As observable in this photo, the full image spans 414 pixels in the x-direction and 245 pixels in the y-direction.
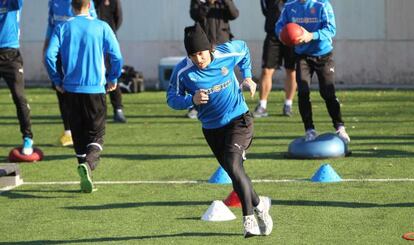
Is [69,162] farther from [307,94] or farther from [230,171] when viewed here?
[230,171]

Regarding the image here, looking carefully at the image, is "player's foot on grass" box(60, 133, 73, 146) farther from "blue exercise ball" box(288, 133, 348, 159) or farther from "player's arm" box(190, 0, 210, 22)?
"blue exercise ball" box(288, 133, 348, 159)

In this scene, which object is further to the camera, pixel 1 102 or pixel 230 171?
pixel 1 102

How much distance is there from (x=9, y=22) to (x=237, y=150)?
5.46 metres

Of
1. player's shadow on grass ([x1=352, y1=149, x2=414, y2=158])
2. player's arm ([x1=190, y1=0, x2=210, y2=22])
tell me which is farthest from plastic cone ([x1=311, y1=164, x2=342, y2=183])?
player's arm ([x1=190, y1=0, x2=210, y2=22])

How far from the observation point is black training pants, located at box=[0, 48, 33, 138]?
45.1 feet

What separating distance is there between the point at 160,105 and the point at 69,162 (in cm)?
635

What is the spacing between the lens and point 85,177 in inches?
445

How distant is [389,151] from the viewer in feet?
44.8

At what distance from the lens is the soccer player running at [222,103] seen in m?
9.11

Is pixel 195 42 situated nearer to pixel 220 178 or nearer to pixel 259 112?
pixel 220 178

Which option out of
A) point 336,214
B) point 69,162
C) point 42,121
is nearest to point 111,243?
point 336,214

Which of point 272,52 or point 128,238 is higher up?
point 128,238

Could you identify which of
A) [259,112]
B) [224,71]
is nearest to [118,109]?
[259,112]

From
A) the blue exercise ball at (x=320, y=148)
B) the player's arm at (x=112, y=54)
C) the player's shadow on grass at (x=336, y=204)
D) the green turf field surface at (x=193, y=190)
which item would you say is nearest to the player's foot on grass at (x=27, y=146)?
the green turf field surface at (x=193, y=190)
